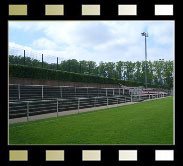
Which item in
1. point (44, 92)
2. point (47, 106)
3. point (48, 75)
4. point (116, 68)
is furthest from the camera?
point (116, 68)

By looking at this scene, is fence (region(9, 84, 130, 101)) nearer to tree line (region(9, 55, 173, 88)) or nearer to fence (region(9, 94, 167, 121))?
fence (region(9, 94, 167, 121))

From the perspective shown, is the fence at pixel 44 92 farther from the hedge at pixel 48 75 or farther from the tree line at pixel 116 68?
the tree line at pixel 116 68

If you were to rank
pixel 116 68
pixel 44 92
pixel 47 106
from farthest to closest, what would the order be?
pixel 116 68
pixel 44 92
pixel 47 106

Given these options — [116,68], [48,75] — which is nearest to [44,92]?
[48,75]

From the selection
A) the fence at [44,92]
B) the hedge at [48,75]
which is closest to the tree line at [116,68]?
the hedge at [48,75]

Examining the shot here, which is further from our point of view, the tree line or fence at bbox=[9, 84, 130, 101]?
the tree line

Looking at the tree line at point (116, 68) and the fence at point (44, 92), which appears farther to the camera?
the tree line at point (116, 68)

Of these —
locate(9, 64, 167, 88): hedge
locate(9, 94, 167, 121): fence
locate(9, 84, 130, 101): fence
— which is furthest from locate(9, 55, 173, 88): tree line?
locate(9, 94, 167, 121): fence

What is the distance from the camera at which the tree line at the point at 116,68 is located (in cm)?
1973

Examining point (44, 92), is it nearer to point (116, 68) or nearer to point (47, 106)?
point (47, 106)

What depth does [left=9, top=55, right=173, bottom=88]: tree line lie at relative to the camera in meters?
19.7

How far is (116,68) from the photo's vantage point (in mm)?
30469

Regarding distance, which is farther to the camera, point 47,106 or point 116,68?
point 116,68
